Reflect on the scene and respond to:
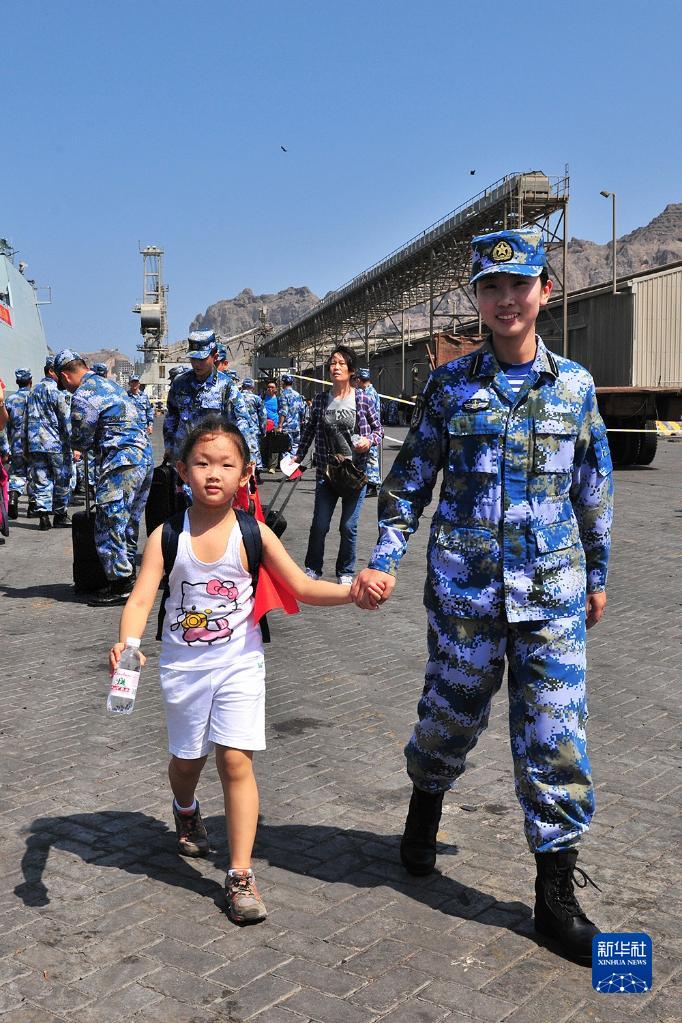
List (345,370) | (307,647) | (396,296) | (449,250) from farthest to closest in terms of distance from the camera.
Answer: (396,296)
(449,250)
(345,370)
(307,647)

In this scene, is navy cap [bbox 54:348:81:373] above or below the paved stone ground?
above

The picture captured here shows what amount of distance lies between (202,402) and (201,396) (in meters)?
0.05

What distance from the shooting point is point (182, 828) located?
3.69m

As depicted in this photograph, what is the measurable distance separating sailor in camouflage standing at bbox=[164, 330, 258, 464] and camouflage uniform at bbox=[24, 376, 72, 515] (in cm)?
670

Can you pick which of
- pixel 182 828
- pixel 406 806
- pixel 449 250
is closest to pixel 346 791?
pixel 406 806

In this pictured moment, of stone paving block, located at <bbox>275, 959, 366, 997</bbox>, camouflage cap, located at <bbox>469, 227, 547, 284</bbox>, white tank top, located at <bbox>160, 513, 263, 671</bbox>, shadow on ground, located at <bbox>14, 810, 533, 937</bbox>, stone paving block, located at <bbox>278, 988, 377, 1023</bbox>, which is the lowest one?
stone paving block, located at <bbox>278, 988, 377, 1023</bbox>

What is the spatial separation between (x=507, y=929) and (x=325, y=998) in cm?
66

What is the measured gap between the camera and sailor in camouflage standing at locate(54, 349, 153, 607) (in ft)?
27.4

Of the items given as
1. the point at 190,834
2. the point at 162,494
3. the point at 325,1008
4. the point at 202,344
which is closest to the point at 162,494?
the point at 162,494

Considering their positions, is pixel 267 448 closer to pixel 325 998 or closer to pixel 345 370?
pixel 345 370

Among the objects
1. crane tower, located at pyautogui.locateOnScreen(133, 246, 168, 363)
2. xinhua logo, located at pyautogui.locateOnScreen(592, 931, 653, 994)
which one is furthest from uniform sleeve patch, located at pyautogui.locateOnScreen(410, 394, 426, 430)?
crane tower, located at pyautogui.locateOnScreen(133, 246, 168, 363)

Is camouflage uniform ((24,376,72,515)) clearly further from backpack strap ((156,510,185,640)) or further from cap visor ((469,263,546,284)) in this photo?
cap visor ((469,263,546,284))

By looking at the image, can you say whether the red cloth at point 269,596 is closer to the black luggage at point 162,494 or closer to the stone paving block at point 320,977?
the stone paving block at point 320,977

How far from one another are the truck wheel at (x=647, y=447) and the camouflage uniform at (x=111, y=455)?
15.2 metres
